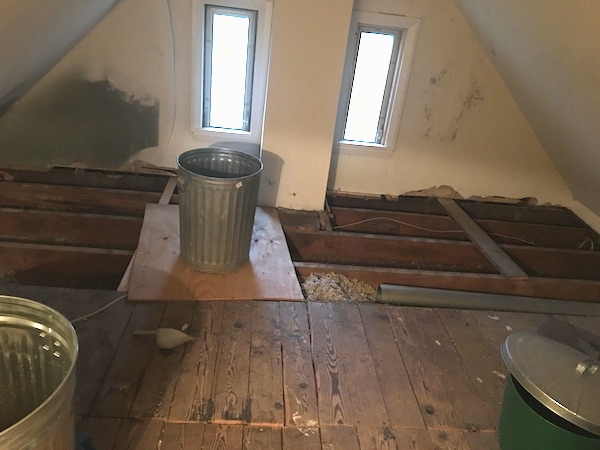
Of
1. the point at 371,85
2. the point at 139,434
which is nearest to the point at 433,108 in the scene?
the point at 371,85

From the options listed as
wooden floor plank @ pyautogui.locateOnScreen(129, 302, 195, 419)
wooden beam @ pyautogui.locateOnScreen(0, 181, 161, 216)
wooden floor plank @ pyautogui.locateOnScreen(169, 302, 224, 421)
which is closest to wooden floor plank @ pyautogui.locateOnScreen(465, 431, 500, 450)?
wooden floor plank @ pyautogui.locateOnScreen(169, 302, 224, 421)

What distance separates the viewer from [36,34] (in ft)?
7.42

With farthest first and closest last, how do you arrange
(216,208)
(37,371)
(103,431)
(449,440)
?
(216,208)
(449,440)
(103,431)
(37,371)

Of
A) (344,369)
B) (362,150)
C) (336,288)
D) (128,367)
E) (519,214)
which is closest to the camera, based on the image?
(128,367)

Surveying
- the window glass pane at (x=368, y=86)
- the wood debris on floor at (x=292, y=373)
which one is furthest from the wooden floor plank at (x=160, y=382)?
the window glass pane at (x=368, y=86)

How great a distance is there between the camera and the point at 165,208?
291 centimetres

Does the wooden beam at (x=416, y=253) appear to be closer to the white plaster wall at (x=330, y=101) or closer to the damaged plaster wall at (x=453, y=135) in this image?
the white plaster wall at (x=330, y=101)

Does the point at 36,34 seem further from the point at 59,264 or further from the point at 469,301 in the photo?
the point at 469,301

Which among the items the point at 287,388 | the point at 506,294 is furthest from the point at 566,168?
the point at 287,388

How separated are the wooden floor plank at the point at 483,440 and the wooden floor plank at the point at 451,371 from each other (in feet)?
0.08

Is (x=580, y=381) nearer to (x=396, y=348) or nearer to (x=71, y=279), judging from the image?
(x=396, y=348)

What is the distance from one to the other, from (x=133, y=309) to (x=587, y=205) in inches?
128

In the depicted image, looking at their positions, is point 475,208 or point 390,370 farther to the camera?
point 475,208

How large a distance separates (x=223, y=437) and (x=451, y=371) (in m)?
0.94
